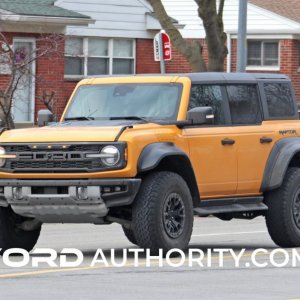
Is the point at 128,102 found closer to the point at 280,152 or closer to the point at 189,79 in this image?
the point at 189,79

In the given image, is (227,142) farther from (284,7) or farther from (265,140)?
(284,7)

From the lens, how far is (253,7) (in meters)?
44.6

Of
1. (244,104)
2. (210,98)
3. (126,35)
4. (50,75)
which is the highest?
(210,98)

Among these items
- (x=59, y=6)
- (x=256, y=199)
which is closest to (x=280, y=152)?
(x=256, y=199)

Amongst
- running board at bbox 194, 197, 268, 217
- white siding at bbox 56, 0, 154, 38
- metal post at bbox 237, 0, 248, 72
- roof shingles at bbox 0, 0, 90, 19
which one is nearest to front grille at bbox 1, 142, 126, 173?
running board at bbox 194, 197, 268, 217

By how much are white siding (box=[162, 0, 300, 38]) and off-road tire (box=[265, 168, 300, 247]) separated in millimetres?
28053

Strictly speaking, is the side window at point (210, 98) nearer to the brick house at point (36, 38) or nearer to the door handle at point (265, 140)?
the door handle at point (265, 140)

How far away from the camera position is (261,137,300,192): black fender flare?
51.8 feet

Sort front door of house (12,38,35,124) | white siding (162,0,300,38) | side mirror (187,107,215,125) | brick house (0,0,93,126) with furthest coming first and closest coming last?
white siding (162,0,300,38), front door of house (12,38,35,124), brick house (0,0,93,126), side mirror (187,107,215,125)

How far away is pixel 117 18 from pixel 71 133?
25068mm

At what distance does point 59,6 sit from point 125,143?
2263 cm

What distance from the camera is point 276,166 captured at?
15812mm

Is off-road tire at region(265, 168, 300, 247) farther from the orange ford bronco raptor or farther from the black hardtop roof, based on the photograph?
the black hardtop roof

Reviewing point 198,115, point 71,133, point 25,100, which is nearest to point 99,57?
point 25,100
